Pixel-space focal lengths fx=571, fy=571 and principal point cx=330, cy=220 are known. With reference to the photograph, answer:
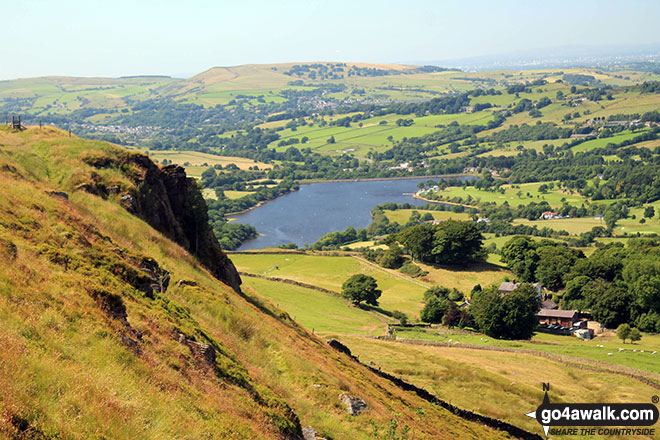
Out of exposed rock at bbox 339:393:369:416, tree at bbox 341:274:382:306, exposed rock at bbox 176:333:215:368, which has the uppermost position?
exposed rock at bbox 176:333:215:368

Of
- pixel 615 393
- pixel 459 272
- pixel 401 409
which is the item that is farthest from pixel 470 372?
pixel 459 272

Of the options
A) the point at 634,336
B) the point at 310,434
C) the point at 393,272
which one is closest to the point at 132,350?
the point at 310,434

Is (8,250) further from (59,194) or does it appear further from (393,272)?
(393,272)

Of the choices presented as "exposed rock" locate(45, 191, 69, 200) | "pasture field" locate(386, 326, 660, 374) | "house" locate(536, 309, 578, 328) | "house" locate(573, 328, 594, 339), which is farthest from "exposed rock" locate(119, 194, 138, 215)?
"house" locate(536, 309, 578, 328)

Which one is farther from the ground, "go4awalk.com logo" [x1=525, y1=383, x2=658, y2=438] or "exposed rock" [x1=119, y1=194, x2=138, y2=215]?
"exposed rock" [x1=119, y1=194, x2=138, y2=215]

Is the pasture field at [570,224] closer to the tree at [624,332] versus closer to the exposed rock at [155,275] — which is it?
the tree at [624,332]

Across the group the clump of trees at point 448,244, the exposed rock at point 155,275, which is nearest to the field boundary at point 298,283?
the clump of trees at point 448,244

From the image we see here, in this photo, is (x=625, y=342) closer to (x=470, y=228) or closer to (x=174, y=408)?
(x=470, y=228)

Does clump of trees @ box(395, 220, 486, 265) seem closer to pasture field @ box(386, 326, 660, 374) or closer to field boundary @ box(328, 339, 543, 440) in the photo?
pasture field @ box(386, 326, 660, 374)
